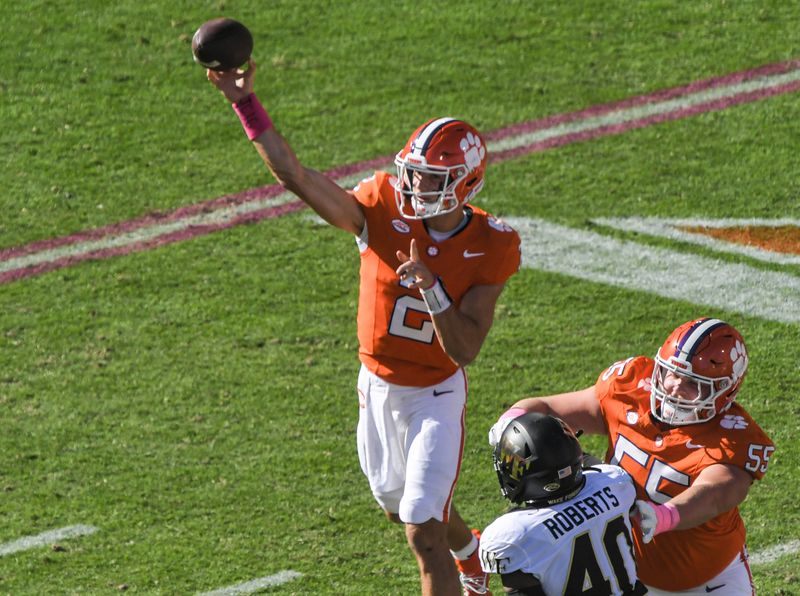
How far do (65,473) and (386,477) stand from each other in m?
2.14

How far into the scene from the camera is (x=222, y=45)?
548cm

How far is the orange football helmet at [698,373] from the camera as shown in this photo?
517 centimetres

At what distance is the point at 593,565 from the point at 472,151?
6.66 ft

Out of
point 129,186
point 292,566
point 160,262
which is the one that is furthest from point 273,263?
point 292,566

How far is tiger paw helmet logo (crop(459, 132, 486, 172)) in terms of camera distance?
5852mm

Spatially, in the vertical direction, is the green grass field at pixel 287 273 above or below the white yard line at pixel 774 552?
above

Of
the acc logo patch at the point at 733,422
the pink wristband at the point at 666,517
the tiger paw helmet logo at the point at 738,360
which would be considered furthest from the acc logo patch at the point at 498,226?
the pink wristband at the point at 666,517

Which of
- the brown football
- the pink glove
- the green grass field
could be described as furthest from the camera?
the green grass field

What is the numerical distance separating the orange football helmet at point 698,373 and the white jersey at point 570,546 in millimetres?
809

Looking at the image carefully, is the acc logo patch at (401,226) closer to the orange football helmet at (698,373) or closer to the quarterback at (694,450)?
the quarterback at (694,450)

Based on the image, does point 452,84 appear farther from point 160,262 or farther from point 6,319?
point 6,319

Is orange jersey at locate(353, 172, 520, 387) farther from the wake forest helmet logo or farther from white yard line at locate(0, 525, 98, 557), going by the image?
white yard line at locate(0, 525, 98, 557)

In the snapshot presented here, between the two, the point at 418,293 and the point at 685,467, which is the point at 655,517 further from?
the point at 418,293

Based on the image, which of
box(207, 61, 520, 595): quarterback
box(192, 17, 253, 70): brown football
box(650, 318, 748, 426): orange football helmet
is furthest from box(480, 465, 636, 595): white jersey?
box(192, 17, 253, 70): brown football
